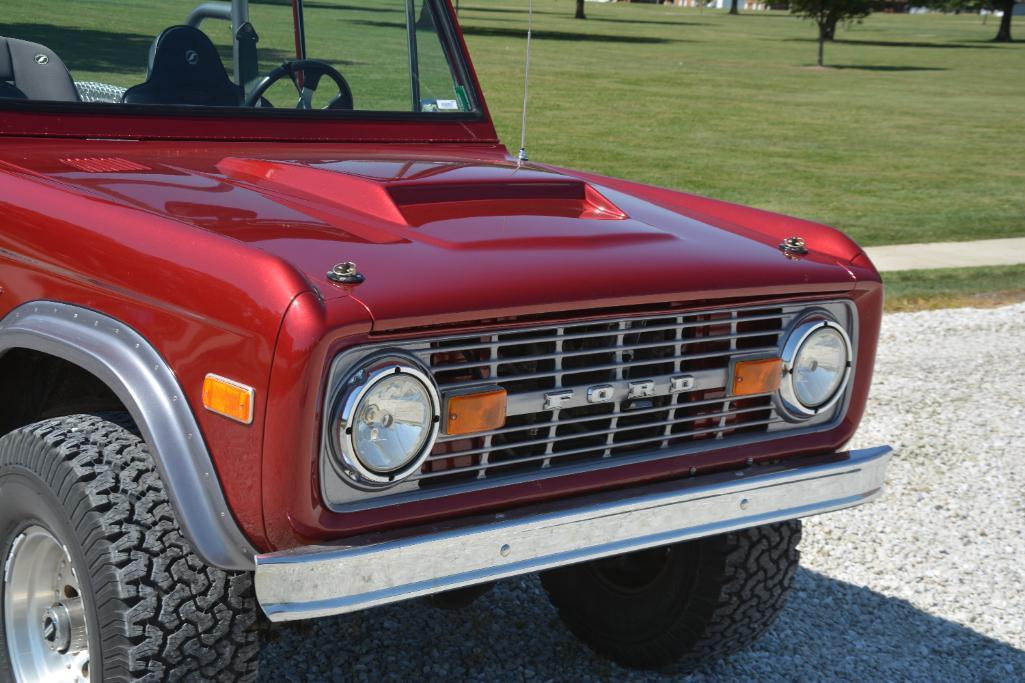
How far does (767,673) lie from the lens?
11.8ft

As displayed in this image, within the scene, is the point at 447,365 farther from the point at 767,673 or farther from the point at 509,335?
the point at 767,673

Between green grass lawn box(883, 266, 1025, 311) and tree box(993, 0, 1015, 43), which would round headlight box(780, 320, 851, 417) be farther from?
tree box(993, 0, 1015, 43)

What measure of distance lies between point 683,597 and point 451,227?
124 cm

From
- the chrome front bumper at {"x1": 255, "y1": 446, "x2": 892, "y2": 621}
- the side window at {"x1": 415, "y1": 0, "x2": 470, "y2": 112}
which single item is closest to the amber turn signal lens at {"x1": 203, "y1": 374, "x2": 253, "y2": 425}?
the chrome front bumper at {"x1": 255, "y1": 446, "x2": 892, "y2": 621}

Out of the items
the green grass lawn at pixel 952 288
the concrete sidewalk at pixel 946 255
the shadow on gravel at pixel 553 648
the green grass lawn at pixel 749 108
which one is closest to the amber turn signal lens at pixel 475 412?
the shadow on gravel at pixel 553 648

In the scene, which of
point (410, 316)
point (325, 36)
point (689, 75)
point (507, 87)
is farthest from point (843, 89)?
point (410, 316)

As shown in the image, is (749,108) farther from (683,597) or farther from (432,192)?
(432,192)

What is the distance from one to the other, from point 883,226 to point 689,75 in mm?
19147

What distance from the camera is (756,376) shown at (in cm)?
269

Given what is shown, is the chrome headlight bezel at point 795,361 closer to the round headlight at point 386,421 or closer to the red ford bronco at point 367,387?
the red ford bronco at point 367,387

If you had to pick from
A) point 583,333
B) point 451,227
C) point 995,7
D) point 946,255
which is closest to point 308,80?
point 451,227

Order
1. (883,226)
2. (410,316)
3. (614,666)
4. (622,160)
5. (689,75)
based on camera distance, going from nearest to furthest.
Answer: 1. (410,316)
2. (614,666)
3. (883,226)
4. (622,160)
5. (689,75)

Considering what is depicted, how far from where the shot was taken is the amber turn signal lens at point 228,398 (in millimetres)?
2180

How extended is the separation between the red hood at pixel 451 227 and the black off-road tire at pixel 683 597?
0.76 metres
